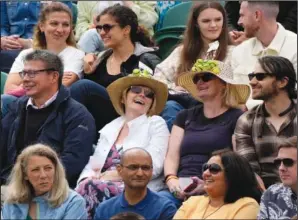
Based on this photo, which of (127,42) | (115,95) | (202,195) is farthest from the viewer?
(127,42)

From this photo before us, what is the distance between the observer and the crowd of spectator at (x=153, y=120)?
8.05 metres

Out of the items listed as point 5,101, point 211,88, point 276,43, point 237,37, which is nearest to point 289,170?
point 211,88

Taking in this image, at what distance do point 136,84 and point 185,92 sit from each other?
18.2 inches

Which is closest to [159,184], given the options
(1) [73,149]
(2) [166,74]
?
(1) [73,149]

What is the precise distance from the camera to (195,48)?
9891mm

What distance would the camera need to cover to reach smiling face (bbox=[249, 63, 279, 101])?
8500 mm

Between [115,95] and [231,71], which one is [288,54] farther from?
[115,95]

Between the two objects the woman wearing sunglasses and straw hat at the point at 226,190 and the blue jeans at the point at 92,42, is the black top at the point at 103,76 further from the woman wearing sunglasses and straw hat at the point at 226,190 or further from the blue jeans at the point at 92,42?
the woman wearing sunglasses and straw hat at the point at 226,190

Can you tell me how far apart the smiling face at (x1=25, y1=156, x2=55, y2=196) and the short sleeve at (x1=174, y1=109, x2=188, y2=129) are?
3.76 feet

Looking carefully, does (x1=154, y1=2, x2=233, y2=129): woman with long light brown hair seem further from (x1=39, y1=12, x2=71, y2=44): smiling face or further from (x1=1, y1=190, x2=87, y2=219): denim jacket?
(x1=1, y1=190, x2=87, y2=219): denim jacket

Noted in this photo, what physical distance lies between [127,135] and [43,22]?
5.96 feet

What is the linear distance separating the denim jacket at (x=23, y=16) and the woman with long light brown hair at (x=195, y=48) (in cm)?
211

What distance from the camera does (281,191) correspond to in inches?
305

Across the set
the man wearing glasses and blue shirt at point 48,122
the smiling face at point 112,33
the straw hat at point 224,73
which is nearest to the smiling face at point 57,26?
the smiling face at point 112,33
